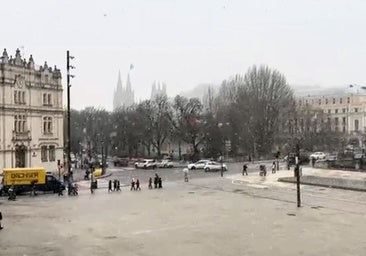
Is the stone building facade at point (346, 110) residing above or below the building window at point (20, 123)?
above

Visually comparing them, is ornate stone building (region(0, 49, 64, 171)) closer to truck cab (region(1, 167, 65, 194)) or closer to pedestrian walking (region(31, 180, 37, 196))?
truck cab (region(1, 167, 65, 194))

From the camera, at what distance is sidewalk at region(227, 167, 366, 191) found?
47.2m

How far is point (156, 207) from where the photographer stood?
118 feet

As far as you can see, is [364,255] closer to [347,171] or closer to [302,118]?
[347,171]

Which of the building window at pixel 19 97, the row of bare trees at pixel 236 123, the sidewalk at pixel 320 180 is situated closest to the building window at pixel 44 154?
the building window at pixel 19 97

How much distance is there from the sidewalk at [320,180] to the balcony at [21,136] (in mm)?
27483

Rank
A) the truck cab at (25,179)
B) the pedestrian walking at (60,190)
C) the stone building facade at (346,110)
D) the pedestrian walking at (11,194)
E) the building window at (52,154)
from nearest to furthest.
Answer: the pedestrian walking at (11,194) < the pedestrian walking at (60,190) < the truck cab at (25,179) < the building window at (52,154) < the stone building facade at (346,110)

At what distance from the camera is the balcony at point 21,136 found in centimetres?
6958

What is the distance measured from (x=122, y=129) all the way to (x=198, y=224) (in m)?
91.8

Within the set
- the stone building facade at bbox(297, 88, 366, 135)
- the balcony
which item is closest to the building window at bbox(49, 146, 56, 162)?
the balcony

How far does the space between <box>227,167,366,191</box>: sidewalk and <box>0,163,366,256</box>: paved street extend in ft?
7.10

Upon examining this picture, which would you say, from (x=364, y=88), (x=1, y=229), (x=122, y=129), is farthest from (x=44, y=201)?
(x=364, y=88)

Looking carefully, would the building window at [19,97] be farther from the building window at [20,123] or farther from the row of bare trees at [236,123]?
the row of bare trees at [236,123]

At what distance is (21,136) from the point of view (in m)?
70.7
